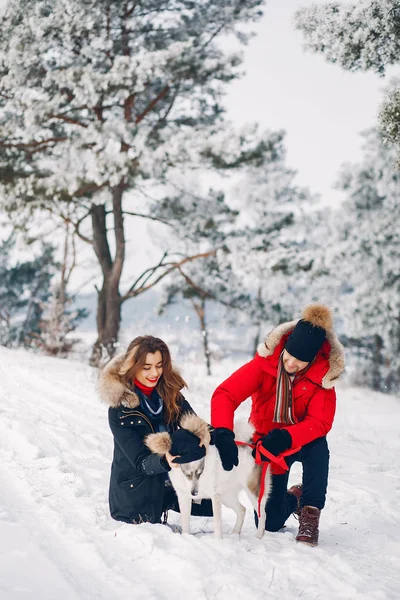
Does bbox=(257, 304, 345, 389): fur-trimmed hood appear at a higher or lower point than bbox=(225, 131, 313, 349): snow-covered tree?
lower

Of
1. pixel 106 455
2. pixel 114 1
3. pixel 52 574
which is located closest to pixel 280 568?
pixel 52 574

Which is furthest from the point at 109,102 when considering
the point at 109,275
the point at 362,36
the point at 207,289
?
the point at 207,289

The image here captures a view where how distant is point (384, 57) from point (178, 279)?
55.1 feet

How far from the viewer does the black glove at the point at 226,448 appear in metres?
3.25

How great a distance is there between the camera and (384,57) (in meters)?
5.61

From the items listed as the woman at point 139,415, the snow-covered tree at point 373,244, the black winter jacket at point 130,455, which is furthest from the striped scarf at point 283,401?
the snow-covered tree at point 373,244

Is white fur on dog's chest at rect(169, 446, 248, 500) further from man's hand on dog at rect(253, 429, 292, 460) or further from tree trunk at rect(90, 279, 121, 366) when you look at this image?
tree trunk at rect(90, 279, 121, 366)

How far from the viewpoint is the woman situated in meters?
3.38

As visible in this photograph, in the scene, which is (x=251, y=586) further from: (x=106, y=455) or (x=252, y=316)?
(x=252, y=316)

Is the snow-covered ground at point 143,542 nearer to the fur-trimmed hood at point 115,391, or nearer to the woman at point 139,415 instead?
the woman at point 139,415

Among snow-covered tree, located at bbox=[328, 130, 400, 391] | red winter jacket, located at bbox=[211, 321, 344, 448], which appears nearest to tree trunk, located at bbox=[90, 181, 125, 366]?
snow-covered tree, located at bbox=[328, 130, 400, 391]

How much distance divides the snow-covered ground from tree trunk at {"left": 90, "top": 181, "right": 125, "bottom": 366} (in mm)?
6498

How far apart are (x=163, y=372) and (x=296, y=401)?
978 millimetres

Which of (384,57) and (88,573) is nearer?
(88,573)
